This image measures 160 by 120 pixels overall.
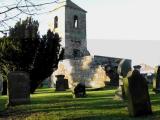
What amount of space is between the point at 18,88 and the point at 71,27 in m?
30.3

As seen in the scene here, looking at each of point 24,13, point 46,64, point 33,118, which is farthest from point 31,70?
point 24,13

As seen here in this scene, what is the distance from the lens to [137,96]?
31.9ft

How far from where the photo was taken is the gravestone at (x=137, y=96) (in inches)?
380

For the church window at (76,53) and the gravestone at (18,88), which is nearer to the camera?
the gravestone at (18,88)

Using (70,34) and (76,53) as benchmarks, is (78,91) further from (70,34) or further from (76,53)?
(70,34)

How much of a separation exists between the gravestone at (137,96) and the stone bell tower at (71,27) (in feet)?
111

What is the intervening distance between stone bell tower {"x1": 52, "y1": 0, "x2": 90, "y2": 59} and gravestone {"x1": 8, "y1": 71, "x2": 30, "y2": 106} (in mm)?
27700

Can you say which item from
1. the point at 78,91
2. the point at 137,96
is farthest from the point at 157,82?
the point at 137,96

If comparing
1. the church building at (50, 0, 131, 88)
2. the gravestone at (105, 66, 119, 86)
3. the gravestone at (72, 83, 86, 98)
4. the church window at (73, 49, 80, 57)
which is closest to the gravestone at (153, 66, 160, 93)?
the gravestone at (72, 83, 86, 98)

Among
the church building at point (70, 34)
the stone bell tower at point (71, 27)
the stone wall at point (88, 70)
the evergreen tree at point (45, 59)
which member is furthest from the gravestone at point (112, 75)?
the stone bell tower at point (71, 27)

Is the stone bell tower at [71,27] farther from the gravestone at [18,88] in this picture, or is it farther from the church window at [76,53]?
the gravestone at [18,88]

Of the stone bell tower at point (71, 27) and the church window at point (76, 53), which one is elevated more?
the stone bell tower at point (71, 27)

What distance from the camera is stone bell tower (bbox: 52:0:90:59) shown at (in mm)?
44562

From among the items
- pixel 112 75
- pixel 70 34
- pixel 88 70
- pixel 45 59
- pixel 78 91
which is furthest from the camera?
pixel 70 34
